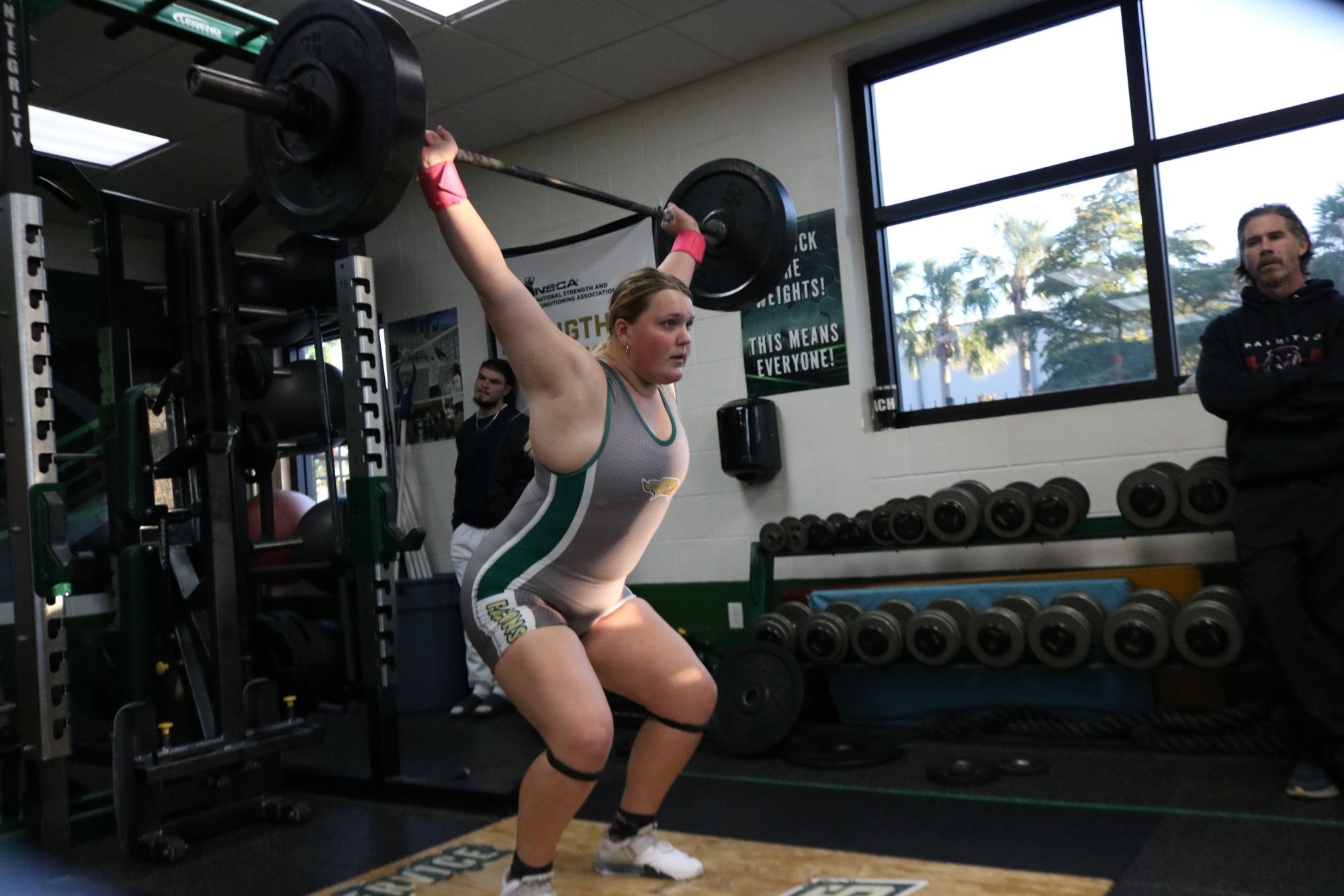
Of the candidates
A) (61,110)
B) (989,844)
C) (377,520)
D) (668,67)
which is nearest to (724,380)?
(668,67)

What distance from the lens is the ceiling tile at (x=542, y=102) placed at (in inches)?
178

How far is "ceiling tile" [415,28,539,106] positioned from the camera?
13.5 feet

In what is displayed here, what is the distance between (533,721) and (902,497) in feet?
7.50

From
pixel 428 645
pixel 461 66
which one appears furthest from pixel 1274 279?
pixel 428 645

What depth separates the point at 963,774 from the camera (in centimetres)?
296

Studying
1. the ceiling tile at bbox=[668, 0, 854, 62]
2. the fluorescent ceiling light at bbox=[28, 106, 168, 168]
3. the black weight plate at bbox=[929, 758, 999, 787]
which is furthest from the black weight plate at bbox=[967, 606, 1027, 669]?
the fluorescent ceiling light at bbox=[28, 106, 168, 168]

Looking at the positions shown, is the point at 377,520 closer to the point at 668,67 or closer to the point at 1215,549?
the point at 668,67

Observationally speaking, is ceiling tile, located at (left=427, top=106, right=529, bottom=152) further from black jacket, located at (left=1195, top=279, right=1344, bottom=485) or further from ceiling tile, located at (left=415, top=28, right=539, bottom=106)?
black jacket, located at (left=1195, top=279, right=1344, bottom=485)

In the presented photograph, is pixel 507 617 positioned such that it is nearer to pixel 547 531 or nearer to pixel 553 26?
pixel 547 531

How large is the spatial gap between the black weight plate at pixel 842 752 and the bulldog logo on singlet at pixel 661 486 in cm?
149

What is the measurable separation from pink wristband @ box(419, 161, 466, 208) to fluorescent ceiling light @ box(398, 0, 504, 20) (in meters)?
2.28

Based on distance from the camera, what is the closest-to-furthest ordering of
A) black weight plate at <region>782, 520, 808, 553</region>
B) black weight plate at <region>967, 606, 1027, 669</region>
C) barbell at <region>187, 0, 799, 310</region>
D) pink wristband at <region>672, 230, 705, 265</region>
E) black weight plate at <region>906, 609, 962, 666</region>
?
barbell at <region>187, 0, 799, 310</region>
pink wristband at <region>672, 230, 705, 265</region>
black weight plate at <region>967, 606, 1027, 669</region>
black weight plate at <region>906, 609, 962, 666</region>
black weight plate at <region>782, 520, 808, 553</region>

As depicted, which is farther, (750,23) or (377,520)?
(750,23)

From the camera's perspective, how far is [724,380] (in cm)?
449
